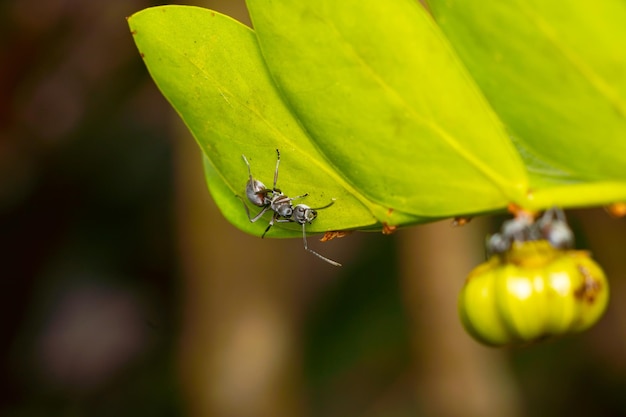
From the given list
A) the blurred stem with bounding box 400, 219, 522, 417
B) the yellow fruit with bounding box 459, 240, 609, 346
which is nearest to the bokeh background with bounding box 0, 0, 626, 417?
the blurred stem with bounding box 400, 219, 522, 417

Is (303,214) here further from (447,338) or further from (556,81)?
(447,338)

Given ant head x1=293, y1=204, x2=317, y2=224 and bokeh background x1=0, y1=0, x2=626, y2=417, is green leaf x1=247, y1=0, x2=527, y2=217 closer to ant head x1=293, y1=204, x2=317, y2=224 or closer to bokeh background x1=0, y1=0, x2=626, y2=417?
ant head x1=293, y1=204, x2=317, y2=224

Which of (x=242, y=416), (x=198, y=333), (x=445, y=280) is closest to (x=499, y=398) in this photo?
(x=445, y=280)

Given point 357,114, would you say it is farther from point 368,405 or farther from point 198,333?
point 368,405

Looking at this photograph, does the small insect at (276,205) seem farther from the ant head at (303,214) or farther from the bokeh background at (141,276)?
the bokeh background at (141,276)

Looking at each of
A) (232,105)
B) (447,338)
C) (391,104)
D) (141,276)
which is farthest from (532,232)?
(141,276)

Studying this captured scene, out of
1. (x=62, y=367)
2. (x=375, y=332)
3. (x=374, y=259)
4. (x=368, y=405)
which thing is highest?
(x=374, y=259)
